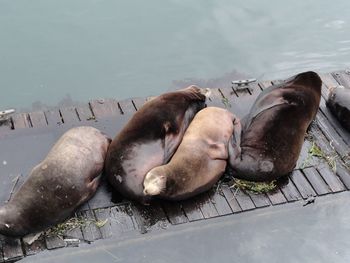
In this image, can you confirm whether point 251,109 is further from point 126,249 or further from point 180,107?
point 126,249

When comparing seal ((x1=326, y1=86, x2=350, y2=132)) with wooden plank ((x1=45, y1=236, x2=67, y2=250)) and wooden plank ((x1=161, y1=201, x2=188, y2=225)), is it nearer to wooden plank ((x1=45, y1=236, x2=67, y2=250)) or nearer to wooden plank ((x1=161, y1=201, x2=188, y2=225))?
wooden plank ((x1=161, y1=201, x2=188, y2=225))

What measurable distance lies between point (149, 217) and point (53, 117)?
1.70m

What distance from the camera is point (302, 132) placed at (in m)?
5.45

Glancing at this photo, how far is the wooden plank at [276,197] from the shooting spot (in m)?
5.13

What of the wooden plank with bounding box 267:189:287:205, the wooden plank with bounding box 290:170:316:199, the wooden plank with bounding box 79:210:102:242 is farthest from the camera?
the wooden plank with bounding box 290:170:316:199

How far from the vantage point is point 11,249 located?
4449 millimetres

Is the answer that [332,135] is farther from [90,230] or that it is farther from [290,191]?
[90,230]

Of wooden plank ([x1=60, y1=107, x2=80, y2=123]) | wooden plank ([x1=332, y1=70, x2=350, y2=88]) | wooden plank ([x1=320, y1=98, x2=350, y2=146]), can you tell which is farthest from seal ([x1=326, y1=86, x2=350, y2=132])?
wooden plank ([x1=60, y1=107, x2=80, y2=123])

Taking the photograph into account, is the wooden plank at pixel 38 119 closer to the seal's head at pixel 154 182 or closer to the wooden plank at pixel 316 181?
the seal's head at pixel 154 182

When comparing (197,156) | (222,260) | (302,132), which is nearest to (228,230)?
(222,260)

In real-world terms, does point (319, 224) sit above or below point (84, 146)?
below

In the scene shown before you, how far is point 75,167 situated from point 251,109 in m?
2.05

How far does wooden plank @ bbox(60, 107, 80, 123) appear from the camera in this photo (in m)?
5.84

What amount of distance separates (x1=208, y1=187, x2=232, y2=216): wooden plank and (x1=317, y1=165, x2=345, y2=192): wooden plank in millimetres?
1058
